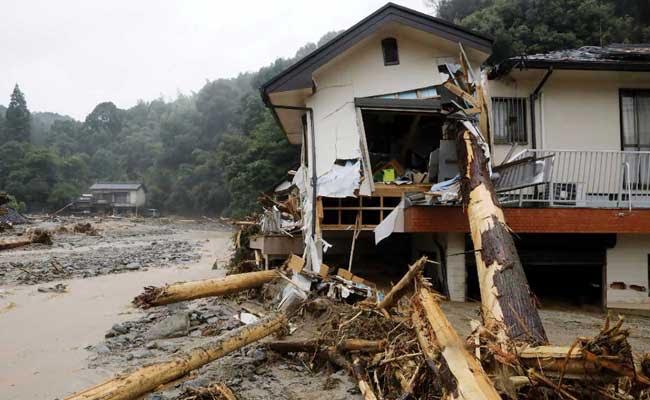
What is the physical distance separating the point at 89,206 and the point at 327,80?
69609mm

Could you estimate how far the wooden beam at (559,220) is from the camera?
841 cm

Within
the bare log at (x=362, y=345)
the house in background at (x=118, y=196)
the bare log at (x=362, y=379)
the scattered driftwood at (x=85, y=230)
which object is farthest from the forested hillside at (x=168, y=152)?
the bare log at (x=362, y=379)

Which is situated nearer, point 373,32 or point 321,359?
point 321,359

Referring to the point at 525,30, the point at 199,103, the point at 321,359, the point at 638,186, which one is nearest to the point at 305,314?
the point at 321,359

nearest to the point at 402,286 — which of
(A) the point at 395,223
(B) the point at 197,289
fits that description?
(A) the point at 395,223

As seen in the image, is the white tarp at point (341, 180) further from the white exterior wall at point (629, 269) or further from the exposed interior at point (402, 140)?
the white exterior wall at point (629, 269)

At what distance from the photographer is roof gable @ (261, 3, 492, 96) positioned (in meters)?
9.90

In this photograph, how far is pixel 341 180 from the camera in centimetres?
955

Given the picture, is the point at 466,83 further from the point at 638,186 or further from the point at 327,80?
the point at 638,186

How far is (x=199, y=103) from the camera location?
83.6m

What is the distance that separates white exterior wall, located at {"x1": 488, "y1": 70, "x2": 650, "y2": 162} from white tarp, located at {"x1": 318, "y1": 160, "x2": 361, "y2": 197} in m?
4.83

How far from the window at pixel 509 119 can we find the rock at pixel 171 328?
28.8ft

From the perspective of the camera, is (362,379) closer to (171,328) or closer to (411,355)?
(411,355)

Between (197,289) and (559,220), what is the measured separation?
730 centimetres
